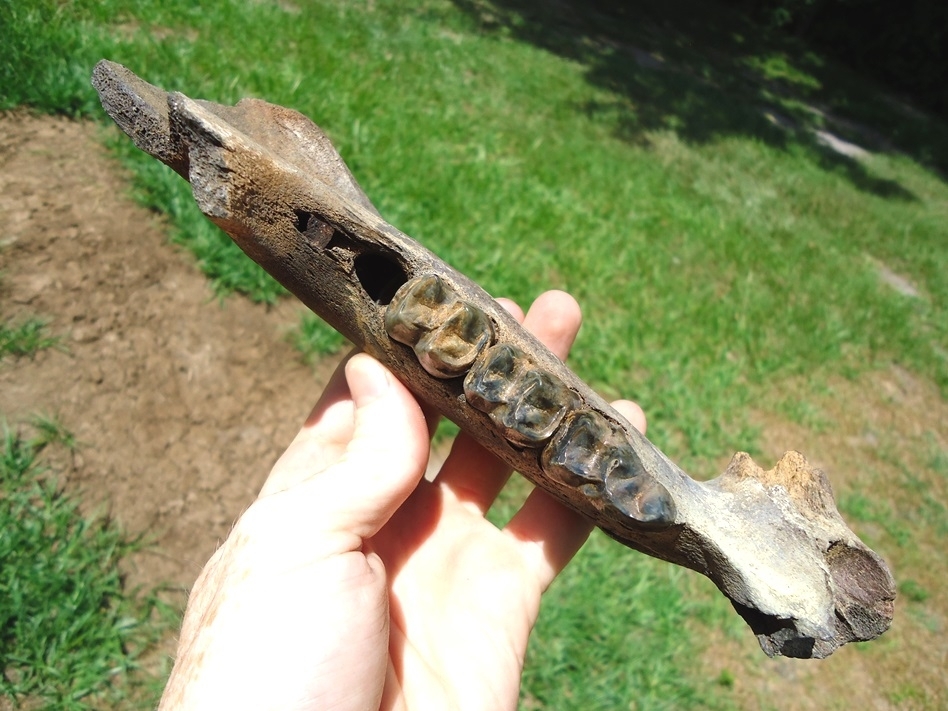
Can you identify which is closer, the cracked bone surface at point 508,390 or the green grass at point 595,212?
the cracked bone surface at point 508,390

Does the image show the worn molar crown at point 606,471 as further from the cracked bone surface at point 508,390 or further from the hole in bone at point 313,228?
the hole in bone at point 313,228

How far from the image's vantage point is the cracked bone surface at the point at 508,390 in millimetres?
1683

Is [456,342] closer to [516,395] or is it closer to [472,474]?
[516,395]

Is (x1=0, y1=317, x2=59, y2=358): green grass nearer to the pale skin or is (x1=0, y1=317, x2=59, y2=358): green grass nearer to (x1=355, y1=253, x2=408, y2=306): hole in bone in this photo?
the pale skin

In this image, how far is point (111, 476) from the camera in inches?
111

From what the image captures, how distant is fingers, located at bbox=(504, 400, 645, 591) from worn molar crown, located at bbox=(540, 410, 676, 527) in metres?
0.63

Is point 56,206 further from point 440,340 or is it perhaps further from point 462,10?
point 462,10

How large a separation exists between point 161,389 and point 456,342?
197 cm

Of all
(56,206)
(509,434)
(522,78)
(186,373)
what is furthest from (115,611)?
(522,78)

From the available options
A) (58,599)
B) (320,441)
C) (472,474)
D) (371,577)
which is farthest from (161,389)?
(371,577)

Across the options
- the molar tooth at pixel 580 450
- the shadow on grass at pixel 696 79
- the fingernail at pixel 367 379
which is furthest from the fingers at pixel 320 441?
the shadow on grass at pixel 696 79

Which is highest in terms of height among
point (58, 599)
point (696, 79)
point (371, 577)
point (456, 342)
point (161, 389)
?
point (456, 342)

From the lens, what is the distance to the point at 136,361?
3.12 meters

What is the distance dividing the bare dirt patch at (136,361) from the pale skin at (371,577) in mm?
901
